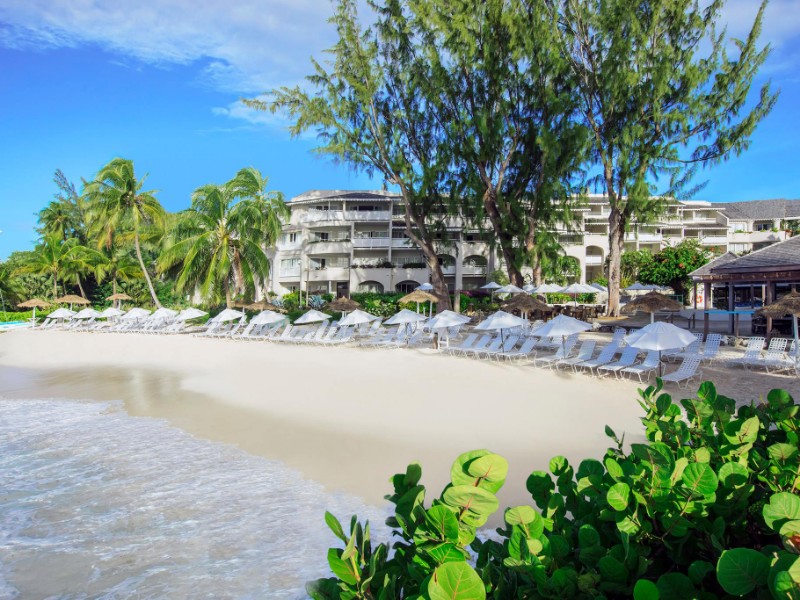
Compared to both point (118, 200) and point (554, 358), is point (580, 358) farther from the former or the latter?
point (118, 200)

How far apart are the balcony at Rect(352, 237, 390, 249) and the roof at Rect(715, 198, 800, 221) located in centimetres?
3585

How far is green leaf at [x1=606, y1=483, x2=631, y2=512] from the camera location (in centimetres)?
133

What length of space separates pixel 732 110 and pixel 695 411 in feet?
82.3

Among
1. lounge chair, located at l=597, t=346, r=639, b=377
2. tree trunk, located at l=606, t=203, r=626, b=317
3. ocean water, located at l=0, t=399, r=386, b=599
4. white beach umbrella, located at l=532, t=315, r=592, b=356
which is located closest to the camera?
ocean water, located at l=0, t=399, r=386, b=599

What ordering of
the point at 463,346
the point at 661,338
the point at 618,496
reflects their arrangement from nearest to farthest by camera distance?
the point at 618,496, the point at 661,338, the point at 463,346

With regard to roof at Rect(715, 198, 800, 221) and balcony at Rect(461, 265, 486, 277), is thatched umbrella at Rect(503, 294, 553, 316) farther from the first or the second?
roof at Rect(715, 198, 800, 221)

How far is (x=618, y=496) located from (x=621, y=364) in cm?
1257

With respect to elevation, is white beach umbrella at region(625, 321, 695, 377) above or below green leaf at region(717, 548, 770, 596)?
below

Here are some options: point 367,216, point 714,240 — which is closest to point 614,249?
point 367,216

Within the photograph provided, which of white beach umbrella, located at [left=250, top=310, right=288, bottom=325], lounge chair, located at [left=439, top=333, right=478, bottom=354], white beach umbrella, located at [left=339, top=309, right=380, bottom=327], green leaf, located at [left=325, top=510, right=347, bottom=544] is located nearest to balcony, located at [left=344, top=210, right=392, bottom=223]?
white beach umbrella, located at [left=250, top=310, right=288, bottom=325]

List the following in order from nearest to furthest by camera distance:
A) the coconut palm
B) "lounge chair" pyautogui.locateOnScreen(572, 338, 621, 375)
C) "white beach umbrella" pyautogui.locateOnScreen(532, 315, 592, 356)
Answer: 1. "lounge chair" pyautogui.locateOnScreen(572, 338, 621, 375)
2. "white beach umbrella" pyautogui.locateOnScreen(532, 315, 592, 356)
3. the coconut palm

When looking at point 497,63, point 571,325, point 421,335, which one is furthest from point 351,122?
point 571,325

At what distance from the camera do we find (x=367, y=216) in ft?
144

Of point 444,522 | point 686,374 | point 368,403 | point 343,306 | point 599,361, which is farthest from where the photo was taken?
point 343,306
